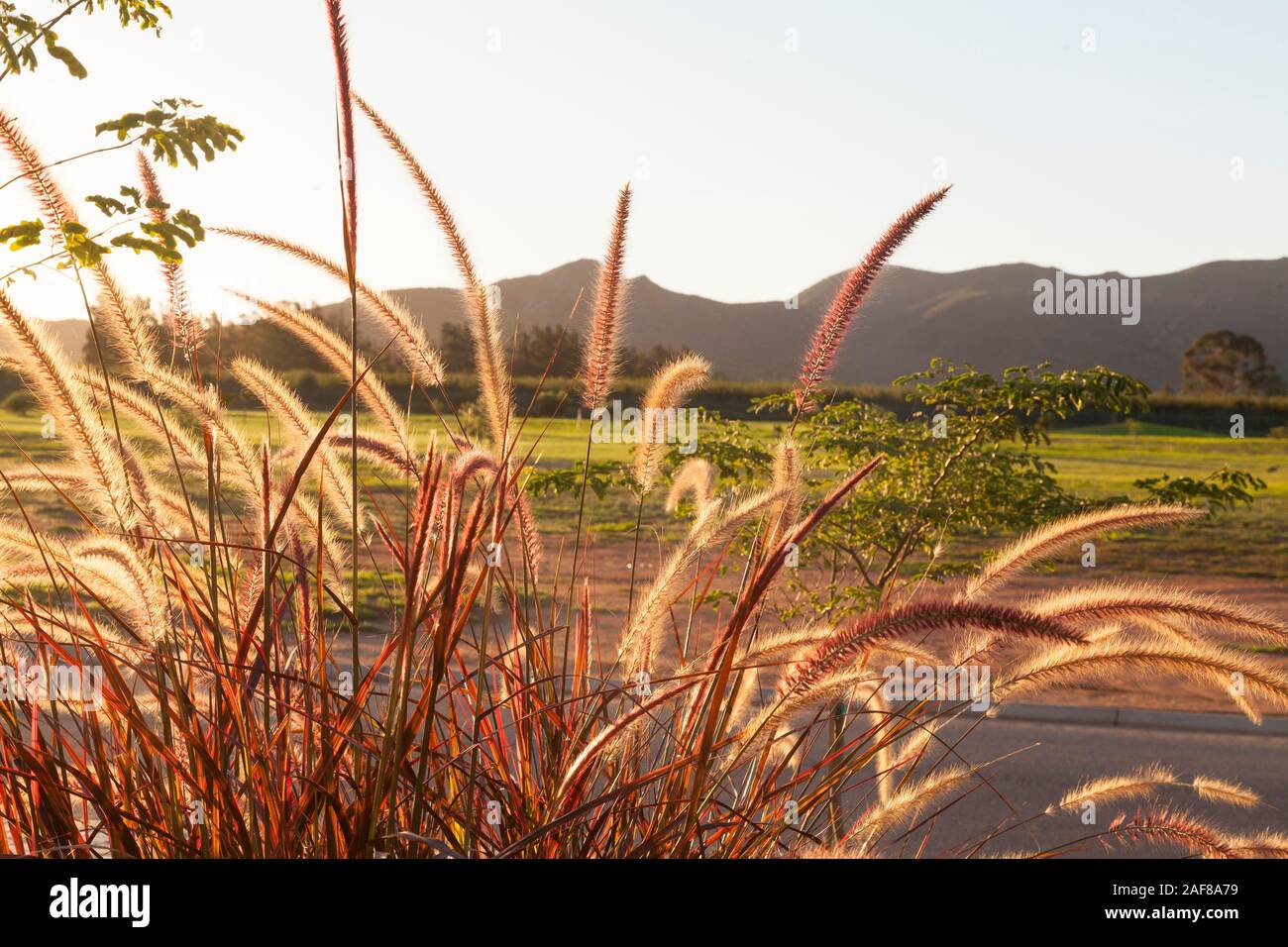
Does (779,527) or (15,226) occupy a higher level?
(15,226)

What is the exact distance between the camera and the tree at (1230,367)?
3199 inches

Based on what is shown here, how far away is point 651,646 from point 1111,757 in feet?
18.7

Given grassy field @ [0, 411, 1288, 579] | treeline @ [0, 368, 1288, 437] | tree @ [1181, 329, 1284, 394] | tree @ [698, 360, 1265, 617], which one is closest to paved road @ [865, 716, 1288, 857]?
tree @ [698, 360, 1265, 617]

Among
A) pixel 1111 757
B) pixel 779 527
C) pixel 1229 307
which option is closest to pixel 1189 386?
pixel 1229 307

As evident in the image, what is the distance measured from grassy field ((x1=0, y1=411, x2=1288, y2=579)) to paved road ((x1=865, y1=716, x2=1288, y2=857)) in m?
1.90

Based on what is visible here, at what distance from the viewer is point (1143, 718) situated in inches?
314

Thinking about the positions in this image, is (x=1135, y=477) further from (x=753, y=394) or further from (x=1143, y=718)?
(x=1143, y=718)

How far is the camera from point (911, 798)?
225 cm

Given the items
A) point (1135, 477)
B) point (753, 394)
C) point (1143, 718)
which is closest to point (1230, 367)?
point (753, 394)

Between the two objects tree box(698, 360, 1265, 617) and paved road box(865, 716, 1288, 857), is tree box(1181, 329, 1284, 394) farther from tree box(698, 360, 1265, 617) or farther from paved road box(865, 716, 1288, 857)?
tree box(698, 360, 1265, 617)

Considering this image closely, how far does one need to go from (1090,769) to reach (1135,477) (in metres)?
25.8

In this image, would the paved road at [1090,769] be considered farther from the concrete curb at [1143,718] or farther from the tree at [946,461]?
the tree at [946,461]

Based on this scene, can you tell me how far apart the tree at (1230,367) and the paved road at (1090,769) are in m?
81.5
